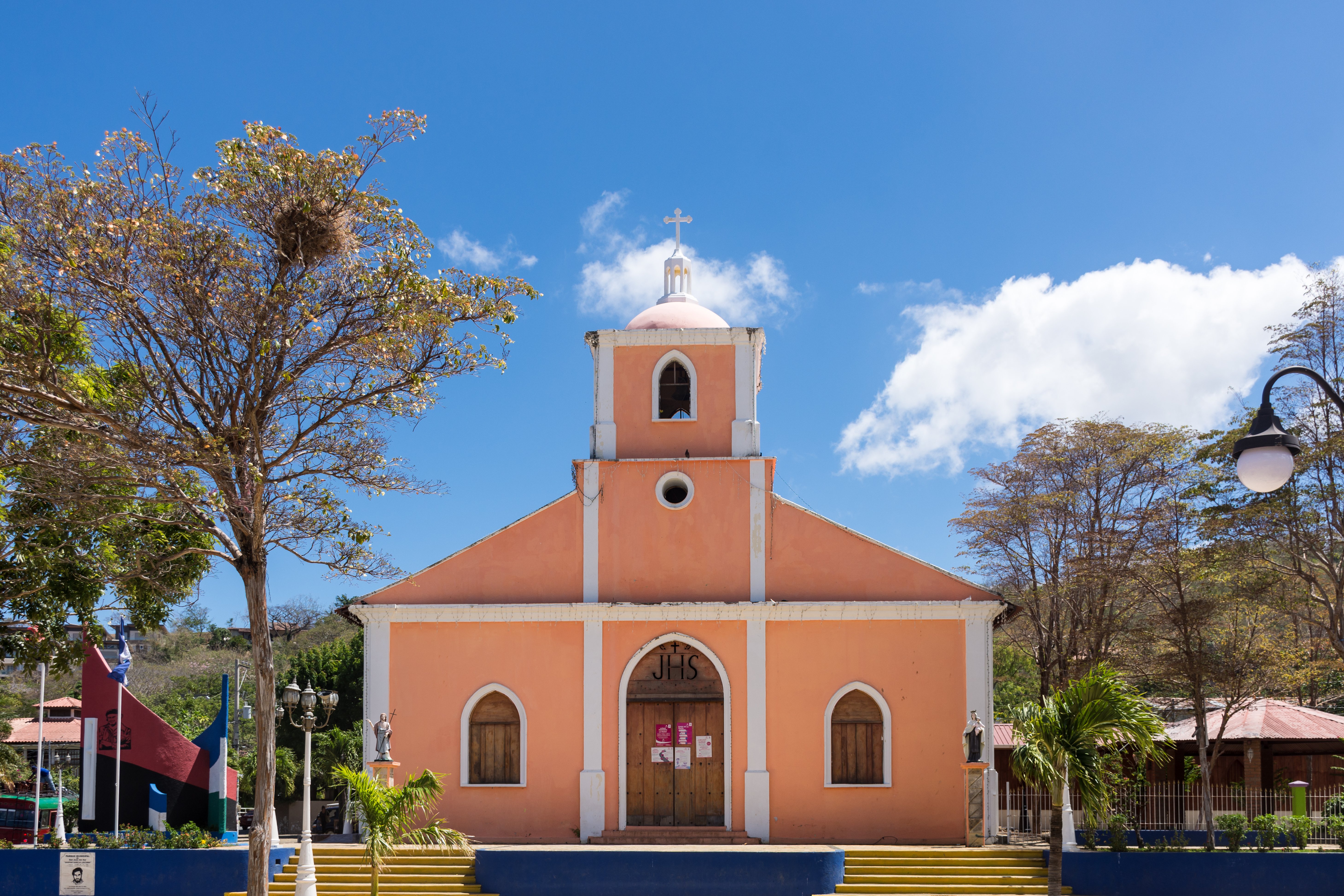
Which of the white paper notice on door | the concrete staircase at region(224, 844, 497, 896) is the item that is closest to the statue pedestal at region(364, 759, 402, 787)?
the concrete staircase at region(224, 844, 497, 896)

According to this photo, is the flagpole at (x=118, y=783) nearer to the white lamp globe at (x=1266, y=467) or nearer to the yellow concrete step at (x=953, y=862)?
the yellow concrete step at (x=953, y=862)

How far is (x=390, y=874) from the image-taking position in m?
18.5

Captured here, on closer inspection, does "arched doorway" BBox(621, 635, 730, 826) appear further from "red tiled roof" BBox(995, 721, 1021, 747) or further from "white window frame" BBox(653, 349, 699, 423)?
"red tiled roof" BBox(995, 721, 1021, 747)

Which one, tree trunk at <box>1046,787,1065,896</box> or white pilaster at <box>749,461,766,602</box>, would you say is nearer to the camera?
tree trunk at <box>1046,787,1065,896</box>

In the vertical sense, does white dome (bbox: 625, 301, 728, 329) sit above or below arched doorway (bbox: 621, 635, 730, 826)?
above

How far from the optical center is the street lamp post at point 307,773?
1622cm

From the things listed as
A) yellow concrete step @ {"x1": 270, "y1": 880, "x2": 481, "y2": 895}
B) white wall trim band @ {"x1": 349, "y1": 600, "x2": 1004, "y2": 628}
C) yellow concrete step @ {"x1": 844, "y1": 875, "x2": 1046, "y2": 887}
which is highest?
white wall trim band @ {"x1": 349, "y1": 600, "x2": 1004, "y2": 628}

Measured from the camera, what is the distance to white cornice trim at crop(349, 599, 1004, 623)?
21.2 metres

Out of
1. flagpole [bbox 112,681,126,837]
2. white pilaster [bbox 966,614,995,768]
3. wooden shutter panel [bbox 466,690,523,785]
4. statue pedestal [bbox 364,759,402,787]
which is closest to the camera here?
flagpole [bbox 112,681,126,837]

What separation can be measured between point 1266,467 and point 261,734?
11363 mm

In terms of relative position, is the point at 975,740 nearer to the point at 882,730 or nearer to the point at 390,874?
the point at 882,730

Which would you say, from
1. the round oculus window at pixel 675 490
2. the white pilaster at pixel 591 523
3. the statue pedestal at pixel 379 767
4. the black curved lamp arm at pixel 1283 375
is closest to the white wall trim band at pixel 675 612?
the white pilaster at pixel 591 523

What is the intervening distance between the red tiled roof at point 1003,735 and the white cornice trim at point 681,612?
7761mm

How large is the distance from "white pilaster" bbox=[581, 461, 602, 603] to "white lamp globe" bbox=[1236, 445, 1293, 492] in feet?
48.7
